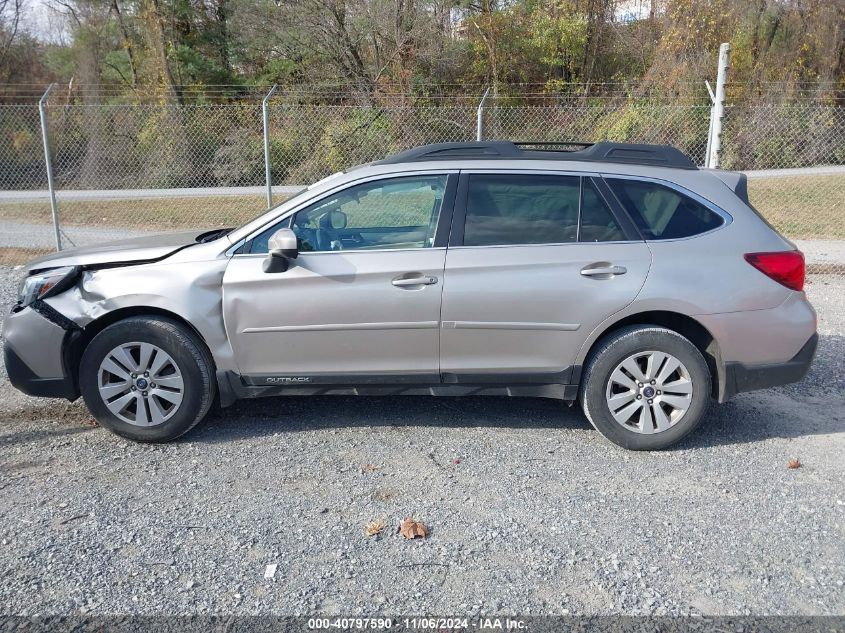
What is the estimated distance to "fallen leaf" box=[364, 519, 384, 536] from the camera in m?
3.60

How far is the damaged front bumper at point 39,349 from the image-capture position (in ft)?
14.8

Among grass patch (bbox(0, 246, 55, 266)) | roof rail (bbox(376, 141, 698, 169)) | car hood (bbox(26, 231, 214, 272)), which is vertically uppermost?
roof rail (bbox(376, 141, 698, 169))

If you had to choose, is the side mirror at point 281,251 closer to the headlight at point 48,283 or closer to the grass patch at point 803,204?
the headlight at point 48,283

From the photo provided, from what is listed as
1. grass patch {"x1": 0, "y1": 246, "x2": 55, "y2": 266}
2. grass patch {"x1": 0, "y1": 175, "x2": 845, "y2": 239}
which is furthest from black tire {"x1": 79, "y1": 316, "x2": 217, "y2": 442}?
grass patch {"x1": 0, "y1": 175, "x2": 845, "y2": 239}

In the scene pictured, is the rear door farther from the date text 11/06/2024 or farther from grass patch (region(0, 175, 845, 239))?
grass patch (region(0, 175, 845, 239))

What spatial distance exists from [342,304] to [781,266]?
2643 millimetres

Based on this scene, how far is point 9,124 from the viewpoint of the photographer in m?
21.5

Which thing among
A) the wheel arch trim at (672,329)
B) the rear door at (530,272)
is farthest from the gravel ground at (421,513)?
the rear door at (530,272)

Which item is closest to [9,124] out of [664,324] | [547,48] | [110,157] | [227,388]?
[110,157]

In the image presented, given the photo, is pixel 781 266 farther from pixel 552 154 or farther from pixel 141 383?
pixel 141 383

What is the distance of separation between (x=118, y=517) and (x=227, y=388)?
1.08 meters

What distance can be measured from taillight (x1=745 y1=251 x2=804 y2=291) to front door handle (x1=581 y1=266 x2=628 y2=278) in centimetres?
76

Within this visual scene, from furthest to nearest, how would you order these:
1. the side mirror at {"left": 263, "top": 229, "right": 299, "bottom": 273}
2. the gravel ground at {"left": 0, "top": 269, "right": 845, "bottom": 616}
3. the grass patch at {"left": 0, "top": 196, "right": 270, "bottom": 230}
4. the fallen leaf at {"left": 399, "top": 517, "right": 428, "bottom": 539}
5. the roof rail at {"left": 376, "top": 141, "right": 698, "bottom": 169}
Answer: the grass patch at {"left": 0, "top": 196, "right": 270, "bottom": 230} < the roof rail at {"left": 376, "top": 141, "right": 698, "bottom": 169} < the side mirror at {"left": 263, "top": 229, "right": 299, "bottom": 273} < the fallen leaf at {"left": 399, "top": 517, "right": 428, "bottom": 539} < the gravel ground at {"left": 0, "top": 269, "right": 845, "bottom": 616}

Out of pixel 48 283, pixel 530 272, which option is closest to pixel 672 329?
pixel 530 272
